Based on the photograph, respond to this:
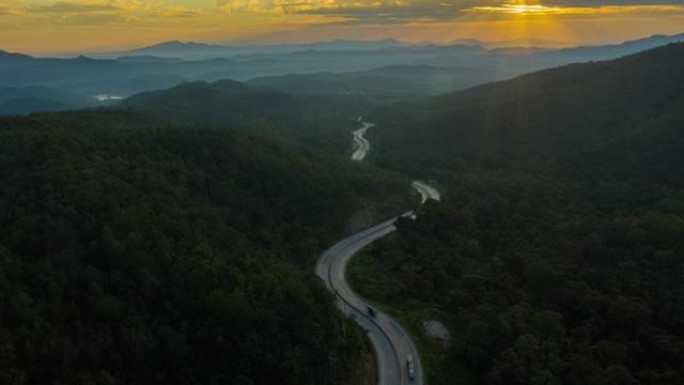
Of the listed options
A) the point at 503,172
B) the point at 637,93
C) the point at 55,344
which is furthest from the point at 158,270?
the point at 637,93

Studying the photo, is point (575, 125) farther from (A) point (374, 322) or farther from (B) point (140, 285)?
(B) point (140, 285)

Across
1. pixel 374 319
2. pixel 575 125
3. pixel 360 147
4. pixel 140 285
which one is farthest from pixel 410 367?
pixel 360 147

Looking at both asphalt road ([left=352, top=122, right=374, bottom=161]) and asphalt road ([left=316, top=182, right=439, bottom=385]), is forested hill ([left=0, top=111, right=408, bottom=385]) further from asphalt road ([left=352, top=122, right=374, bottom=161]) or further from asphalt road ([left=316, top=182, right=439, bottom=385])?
asphalt road ([left=352, top=122, right=374, bottom=161])

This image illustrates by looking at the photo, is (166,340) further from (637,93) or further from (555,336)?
(637,93)

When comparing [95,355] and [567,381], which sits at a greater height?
[95,355]

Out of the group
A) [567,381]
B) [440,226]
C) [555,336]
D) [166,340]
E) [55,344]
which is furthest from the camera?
[440,226]

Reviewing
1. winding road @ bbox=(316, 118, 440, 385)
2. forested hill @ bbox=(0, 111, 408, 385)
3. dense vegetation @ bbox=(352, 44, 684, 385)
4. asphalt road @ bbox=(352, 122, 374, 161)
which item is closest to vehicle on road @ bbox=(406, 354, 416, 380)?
winding road @ bbox=(316, 118, 440, 385)
